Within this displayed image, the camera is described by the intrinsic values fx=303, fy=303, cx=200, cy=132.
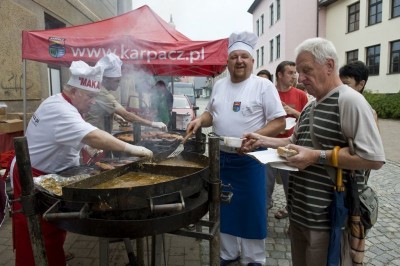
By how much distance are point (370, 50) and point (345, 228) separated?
22.5 m

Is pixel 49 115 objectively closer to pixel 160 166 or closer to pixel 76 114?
pixel 76 114

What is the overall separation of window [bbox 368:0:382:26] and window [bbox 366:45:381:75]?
171 cm

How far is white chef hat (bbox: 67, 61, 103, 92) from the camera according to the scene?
7.54ft

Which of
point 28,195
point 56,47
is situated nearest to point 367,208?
point 28,195

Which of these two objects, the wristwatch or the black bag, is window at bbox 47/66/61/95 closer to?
the wristwatch

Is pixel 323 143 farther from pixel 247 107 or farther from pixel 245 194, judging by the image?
pixel 245 194

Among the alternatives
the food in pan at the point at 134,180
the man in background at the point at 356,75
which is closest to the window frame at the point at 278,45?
the man in background at the point at 356,75

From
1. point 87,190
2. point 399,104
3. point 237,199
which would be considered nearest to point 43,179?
point 87,190

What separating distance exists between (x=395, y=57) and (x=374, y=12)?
12.6 ft

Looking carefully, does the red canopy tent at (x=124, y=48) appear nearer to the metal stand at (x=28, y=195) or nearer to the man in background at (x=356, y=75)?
the man in background at (x=356, y=75)

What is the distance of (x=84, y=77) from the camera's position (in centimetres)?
233

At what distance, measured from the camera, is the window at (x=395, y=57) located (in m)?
18.5

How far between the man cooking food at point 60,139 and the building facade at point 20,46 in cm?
464

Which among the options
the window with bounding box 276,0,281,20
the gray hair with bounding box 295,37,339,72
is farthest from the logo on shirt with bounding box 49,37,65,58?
the window with bounding box 276,0,281,20
